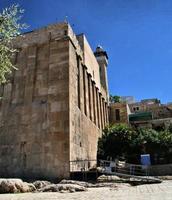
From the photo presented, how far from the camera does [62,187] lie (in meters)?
11.3

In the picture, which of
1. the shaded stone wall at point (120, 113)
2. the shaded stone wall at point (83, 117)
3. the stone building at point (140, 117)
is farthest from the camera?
the stone building at point (140, 117)

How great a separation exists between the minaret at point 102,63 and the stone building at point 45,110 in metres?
14.9

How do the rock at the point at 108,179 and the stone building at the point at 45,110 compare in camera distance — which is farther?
the stone building at the point at 45,110

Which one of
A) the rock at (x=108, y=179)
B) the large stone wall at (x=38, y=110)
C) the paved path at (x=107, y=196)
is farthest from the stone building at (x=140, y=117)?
the paved path at (x=107, y=196)

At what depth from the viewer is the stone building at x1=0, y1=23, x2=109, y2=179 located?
17938 millimetres

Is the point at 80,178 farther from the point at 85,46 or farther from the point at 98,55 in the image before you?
the point at 98,55

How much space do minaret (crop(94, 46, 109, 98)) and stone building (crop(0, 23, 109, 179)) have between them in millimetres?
14898

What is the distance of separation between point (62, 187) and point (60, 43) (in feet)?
41.9

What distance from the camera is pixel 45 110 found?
1925 cm

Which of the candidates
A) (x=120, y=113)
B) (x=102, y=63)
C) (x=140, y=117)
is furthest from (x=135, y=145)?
(x=102, y=63)

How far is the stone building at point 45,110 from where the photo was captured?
1794 centimetres

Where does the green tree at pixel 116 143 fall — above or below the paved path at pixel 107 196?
above

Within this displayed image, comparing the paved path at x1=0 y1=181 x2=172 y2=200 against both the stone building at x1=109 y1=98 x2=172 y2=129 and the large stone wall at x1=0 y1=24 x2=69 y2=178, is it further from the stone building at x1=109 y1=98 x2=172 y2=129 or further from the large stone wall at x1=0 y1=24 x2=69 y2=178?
the stone building at x1=109 y1=98 x2=172 y2=129

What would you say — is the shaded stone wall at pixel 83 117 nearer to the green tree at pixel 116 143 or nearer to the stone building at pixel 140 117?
the green tree at pixel 116 143
